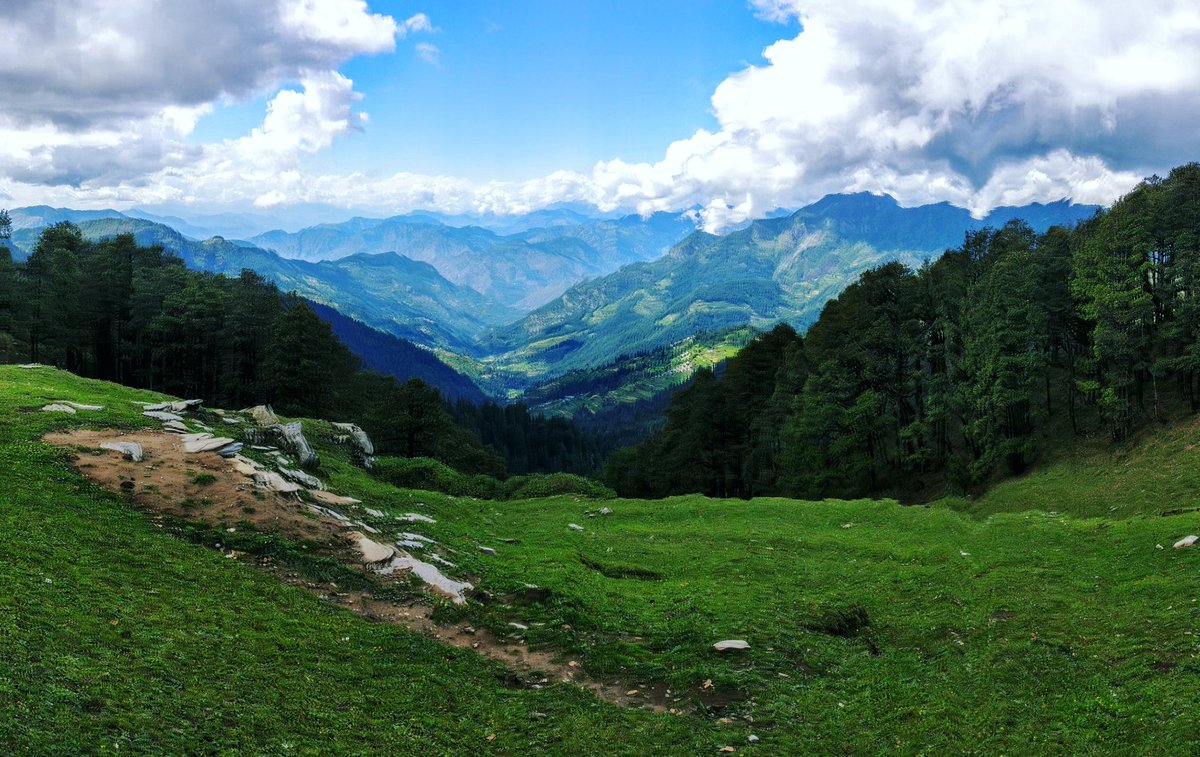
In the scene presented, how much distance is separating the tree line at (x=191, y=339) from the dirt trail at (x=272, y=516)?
46389mm

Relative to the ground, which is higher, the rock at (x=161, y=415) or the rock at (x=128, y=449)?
the rock at (x=161, y=415)

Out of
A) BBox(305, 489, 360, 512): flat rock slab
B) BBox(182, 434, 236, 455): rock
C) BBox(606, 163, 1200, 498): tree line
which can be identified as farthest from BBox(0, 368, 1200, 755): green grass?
BBox(606, 163, 1200, 498): tree line

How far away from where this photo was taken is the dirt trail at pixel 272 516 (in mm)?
18688

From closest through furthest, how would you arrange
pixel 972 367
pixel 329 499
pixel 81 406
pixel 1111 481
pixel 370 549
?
pixel 370 549 → pixel 329 499 → pixel 81 406 → pixel 1111 481 → pixel 972 367

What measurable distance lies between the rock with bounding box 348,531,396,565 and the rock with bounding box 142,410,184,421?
1660 centimetres

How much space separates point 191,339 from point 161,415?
6004 cm

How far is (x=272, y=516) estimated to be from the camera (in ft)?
78.3

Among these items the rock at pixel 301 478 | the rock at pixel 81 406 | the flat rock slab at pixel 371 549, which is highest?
the rock at pixel 81 406

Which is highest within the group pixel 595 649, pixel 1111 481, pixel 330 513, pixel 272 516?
pixel 272 516

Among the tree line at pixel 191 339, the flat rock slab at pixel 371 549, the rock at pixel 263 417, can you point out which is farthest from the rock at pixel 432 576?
the tree line at pixel 191 339

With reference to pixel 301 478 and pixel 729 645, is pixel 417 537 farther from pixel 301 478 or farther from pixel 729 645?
pixel 729 645

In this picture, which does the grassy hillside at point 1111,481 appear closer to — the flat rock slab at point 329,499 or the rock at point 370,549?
the rock at point 370,549

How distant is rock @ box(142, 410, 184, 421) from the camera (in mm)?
33219

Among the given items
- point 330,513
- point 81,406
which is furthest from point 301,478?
point 81,406
